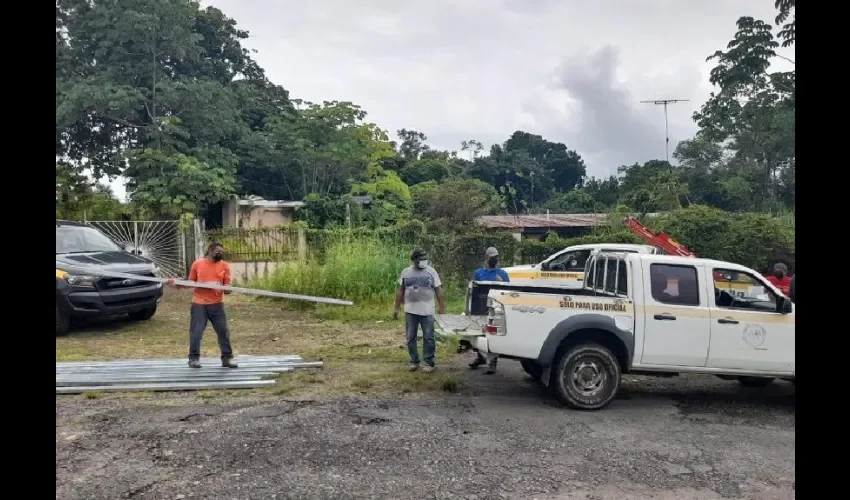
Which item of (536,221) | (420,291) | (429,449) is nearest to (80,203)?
(420,291)

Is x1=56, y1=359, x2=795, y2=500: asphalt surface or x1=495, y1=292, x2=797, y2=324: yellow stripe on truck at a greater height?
x1=495, y1=292, x2=797, y2=324: yellow stripe on truck

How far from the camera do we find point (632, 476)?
16.9 ft

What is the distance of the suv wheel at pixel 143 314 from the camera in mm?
12711

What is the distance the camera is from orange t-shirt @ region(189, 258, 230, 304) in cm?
842

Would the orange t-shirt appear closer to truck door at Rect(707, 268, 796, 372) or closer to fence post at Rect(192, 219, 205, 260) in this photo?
truck door at Rect(707, 268, 796, 372)

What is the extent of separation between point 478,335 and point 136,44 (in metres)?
24.7

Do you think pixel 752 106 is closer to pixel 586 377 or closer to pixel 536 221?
pixel 536 221

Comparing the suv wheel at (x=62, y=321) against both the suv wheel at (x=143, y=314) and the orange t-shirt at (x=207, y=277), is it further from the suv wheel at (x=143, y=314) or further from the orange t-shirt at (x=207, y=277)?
the orange t-shirt at (x=207, y=277)

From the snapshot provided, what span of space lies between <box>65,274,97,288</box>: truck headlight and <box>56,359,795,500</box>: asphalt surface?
422cm

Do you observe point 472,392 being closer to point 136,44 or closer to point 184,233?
point 184,233

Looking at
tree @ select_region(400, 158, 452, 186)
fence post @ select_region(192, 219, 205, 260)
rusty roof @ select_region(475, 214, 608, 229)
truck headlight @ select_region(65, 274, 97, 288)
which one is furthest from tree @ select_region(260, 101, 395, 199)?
truck headlight @ select_region(65, 274, 97, 288)

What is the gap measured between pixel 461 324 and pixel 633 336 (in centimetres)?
219

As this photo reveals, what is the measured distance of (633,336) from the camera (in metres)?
7.00
